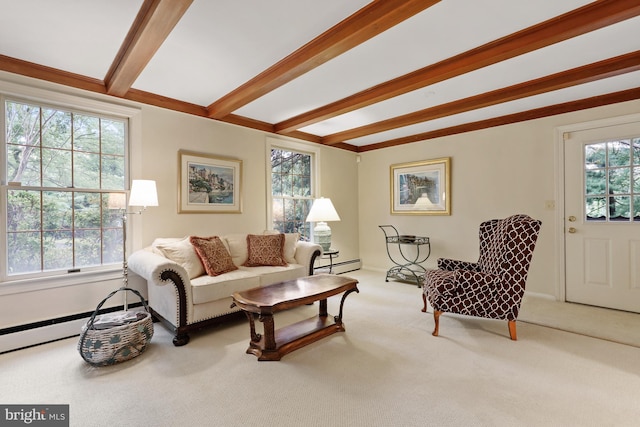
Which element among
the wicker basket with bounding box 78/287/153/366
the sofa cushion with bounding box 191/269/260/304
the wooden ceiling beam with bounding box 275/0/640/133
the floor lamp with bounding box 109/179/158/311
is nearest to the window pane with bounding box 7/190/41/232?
the floor lamp with bounding box 109/179/158/311

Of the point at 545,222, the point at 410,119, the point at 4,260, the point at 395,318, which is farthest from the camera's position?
the point at 410,119

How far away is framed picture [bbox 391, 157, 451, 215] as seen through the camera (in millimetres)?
4621

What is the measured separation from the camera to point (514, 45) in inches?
87.1

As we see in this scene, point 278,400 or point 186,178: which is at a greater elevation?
point 186,178

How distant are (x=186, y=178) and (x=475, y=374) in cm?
346

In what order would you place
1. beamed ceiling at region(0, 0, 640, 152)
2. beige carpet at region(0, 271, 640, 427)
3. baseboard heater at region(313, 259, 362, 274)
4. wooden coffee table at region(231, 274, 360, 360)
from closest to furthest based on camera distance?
beige carpet at region(0, 271, 640, 427) → beamed ceiling at region(0, 0, 640, 152) → wooden coffee table at region(231, 274, 360, 360) → baseboard heater at region(313, 259, 362, 274)

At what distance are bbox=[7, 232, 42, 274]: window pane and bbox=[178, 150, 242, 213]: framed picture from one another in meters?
1.30

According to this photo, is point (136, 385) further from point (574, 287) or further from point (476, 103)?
point (574, 287)

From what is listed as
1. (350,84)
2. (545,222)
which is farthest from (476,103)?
(545,222)

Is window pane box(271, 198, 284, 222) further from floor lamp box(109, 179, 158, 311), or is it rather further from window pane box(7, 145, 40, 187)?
window pane box(7, 145, 40, 187)

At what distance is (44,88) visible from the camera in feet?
8.76

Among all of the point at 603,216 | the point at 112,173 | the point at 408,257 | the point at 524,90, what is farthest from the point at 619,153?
the point at 112,173

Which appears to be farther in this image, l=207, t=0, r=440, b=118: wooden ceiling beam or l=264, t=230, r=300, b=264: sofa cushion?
l=264, t=230, r=300, b=264: sofa cushion

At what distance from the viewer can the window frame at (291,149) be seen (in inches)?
173
